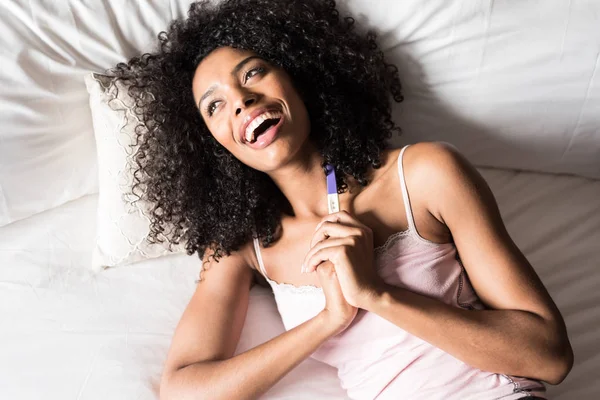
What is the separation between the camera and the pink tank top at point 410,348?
1.05 metres

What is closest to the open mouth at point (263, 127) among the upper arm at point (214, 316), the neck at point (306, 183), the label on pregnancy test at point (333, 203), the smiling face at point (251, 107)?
the smiling face at point (251, 107)

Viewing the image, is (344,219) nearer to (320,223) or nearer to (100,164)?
(320,223)

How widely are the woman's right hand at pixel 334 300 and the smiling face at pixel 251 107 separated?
22cm

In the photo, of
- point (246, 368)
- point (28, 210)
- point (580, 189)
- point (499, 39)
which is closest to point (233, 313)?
point (246, 368)

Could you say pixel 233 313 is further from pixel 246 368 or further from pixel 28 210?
pixel 28 210

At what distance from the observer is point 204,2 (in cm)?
129

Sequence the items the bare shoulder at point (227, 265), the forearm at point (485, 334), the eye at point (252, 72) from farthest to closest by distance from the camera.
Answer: the bare shoulder at point (227, 265) < the eye at point (252, 72) < the forearm at point (485, 334)

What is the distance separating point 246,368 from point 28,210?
0.71 m

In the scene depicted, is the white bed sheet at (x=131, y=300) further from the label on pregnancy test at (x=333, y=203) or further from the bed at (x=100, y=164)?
the label on pregnancy test at (x=333, y=203)

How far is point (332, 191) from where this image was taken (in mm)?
1201

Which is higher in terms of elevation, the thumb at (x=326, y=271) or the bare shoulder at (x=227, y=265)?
the thumb at (x=326, y=271)

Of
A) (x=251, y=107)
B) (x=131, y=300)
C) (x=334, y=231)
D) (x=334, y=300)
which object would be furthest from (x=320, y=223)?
(x=131, y=300)

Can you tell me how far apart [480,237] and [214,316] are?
55 cm

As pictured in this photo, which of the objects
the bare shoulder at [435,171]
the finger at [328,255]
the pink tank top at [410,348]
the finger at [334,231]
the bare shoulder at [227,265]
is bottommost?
the pink tank top at [410,348]
